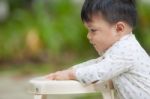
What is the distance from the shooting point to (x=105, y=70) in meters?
2.66

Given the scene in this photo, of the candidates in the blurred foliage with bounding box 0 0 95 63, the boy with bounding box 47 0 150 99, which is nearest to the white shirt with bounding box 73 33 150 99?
the boy with bounding box 47 0 150 99

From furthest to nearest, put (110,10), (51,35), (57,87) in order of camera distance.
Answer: (51,35)
(110,10)
(57,87)

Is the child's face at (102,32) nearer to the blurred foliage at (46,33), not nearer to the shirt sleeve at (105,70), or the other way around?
the shirt sleeve at (105,70)

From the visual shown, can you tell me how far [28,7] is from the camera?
911 centimetres

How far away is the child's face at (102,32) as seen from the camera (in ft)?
9.04

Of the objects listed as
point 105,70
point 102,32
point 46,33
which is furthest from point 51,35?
point 105,70

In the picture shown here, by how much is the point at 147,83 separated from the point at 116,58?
0.19 m

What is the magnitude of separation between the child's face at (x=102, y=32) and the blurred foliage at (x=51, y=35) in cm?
524

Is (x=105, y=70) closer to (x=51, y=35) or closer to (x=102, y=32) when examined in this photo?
(x=102, y=32)

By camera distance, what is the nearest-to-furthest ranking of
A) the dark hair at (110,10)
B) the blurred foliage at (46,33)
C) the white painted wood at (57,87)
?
the white painted wood at (57,87) → the dark hair at (110,10) → the blurred foliage at (46,33)

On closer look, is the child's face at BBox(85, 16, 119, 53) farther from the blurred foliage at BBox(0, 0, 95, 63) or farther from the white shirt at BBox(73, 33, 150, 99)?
the blurred foliage at BBox(0, 0, 95, 63)

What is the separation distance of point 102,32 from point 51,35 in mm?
5252

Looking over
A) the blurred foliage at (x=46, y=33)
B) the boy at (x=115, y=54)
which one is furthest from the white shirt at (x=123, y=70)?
the blurred foliage at (x=46, y=33)

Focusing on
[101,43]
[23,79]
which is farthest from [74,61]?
[101,43]
